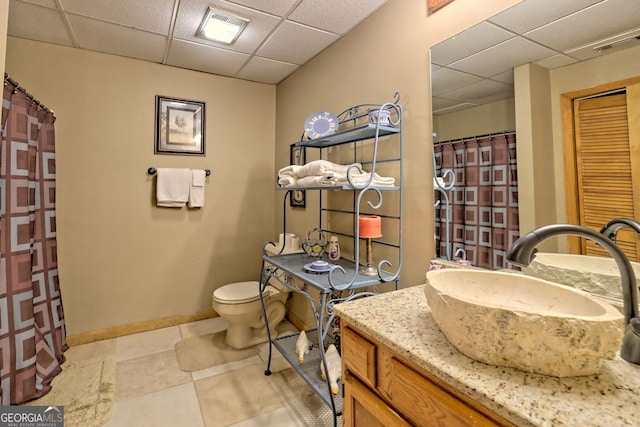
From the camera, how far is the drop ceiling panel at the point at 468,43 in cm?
123

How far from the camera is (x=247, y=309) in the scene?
2182mm

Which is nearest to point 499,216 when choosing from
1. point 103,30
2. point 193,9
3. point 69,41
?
point 193,9

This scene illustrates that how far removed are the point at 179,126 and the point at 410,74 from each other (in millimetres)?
2058

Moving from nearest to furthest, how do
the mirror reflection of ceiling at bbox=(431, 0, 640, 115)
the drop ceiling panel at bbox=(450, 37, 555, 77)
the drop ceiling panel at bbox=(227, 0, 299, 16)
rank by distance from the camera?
A: the mirror reflection of ceiling at bbox=(431, 0, 640, 115), the drop ceiling panel at bbox=(450, 37, 555, 77), the drop ceiling panel at bbox=(227, 0, 299, 16)

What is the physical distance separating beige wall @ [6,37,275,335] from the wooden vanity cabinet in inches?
85.5

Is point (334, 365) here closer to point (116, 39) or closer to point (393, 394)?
point (393, 394)

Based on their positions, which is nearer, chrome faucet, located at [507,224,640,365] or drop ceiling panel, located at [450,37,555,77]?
chrome faucet, located at [507,224,640,365]

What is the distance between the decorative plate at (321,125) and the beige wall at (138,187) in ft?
3.82

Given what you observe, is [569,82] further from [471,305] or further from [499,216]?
Answer: [471,305]

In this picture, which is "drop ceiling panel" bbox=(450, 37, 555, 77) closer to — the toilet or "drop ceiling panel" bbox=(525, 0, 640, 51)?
"drop ceiling panel" bbox=(525, 0, 640, 51)

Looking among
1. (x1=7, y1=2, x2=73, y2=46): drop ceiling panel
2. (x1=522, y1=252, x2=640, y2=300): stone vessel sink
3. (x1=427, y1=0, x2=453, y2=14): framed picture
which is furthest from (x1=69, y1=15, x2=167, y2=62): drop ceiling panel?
(x1=522, y1=252, x2=640, y2=300): stone vessel sink

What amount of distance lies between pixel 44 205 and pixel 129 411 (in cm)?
145

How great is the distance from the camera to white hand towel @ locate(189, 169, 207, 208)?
264cm

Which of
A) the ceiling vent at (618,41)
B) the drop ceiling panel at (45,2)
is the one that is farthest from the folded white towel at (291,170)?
the drop ceiling panel at (45,2)
